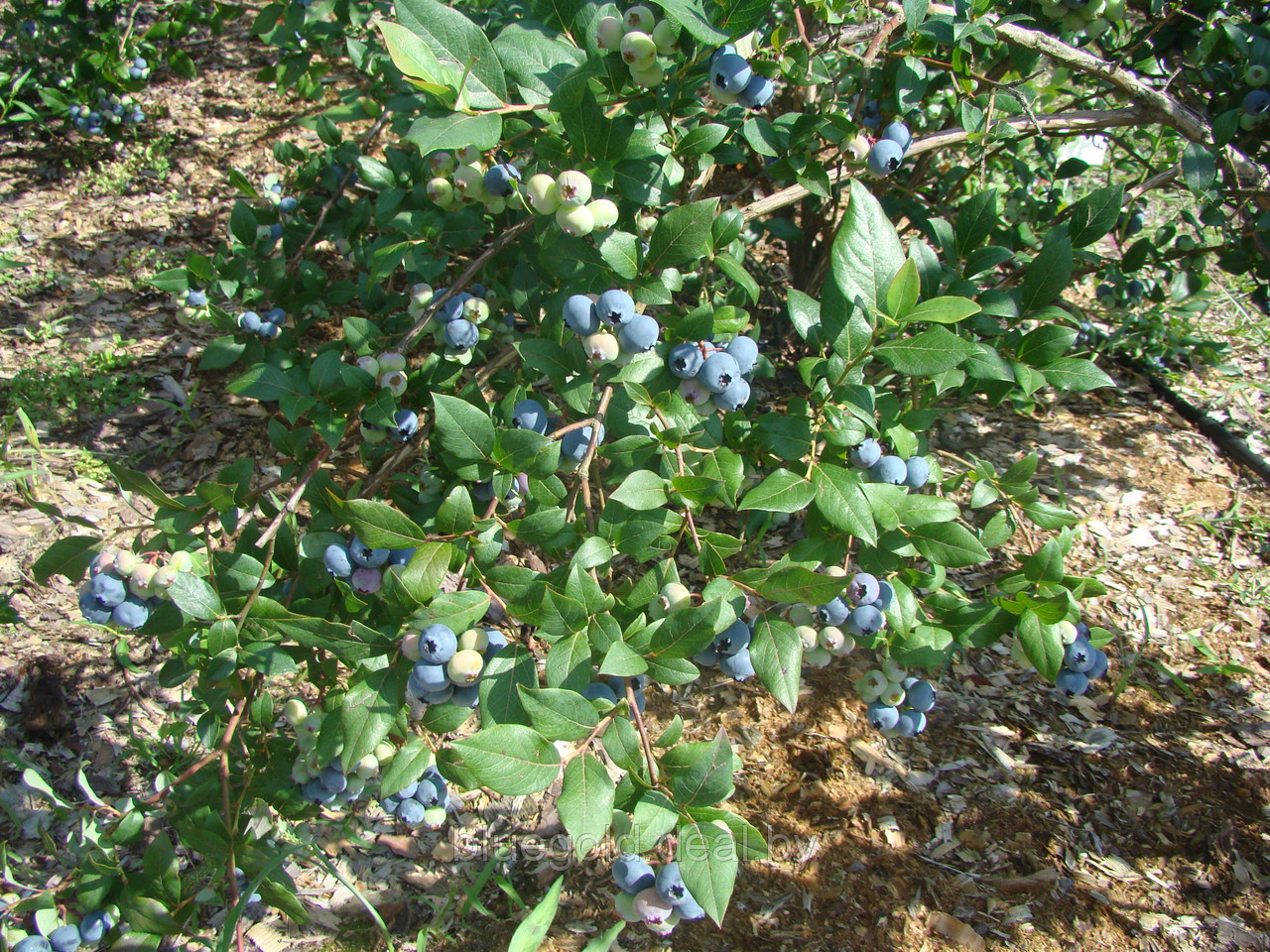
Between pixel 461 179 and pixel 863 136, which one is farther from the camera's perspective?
pixel 863 136

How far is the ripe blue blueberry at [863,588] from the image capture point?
150 centimetres

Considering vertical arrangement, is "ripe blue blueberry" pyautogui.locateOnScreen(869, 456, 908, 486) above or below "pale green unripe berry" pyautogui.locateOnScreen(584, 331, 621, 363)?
below

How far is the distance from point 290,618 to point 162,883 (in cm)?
61

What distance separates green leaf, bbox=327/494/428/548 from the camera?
1.27 meters

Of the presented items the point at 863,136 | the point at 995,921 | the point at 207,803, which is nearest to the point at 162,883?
the point at 207,803

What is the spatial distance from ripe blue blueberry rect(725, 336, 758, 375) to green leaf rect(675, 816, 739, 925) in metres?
0.77

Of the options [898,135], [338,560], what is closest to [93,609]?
[338,560]

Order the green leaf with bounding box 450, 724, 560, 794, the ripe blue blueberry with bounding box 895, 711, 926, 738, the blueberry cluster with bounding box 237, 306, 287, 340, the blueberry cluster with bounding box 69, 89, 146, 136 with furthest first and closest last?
the blueberry cluster with bounding box 69, 89, 146, 136, the blueberry cluster with bounding box 237, 306, 287, 340, the ripe blue blueberry with bounding box 895, 711, 926, 738, the green leaf with bounding box 450, 724, 560, 794

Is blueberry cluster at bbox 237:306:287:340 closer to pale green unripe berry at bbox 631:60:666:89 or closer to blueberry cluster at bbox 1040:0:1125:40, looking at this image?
pale green unripe berry at bbox 631:60:666:89

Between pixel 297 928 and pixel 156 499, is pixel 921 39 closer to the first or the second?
pixel 156 499

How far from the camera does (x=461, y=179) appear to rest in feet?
5.27

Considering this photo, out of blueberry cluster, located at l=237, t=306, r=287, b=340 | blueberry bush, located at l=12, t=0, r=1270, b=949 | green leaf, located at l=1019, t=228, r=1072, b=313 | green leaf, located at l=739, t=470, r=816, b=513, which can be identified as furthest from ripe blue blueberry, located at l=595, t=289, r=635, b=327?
blueberry cluster, located at l=237, t=306, r=287, b=340

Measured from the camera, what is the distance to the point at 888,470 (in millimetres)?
1544

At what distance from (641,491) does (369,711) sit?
57 centimetres
